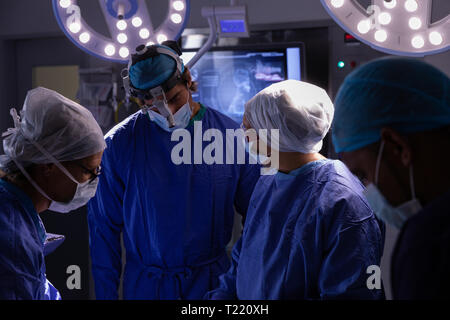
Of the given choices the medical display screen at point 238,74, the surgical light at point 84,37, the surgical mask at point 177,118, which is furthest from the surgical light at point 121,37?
the medical display screen at point 238,74

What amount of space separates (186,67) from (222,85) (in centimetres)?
125

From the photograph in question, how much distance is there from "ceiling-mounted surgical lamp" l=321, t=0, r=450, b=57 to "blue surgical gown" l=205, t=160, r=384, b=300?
395 mm

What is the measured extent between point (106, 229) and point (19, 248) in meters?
0.75

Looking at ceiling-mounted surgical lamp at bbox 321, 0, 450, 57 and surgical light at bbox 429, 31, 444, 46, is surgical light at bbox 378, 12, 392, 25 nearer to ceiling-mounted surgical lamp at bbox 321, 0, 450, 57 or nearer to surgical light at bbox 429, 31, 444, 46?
ceiling-mounted surgical lamp at bbox 321, 0, 450, 57

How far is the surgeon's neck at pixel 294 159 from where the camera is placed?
58.0 inches

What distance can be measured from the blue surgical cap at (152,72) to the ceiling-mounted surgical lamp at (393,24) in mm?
687

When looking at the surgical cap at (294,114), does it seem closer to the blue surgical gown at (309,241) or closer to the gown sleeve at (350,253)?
the blue surgical gown at (309,241)

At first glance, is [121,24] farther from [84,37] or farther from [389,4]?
[389,4]

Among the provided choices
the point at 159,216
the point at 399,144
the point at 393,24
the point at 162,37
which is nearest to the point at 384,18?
the point at 393,24

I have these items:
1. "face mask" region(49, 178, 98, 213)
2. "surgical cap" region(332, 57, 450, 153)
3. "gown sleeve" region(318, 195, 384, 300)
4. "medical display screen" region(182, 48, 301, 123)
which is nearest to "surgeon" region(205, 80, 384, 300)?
"gown sleeve" region(318, 195, 384, 300)

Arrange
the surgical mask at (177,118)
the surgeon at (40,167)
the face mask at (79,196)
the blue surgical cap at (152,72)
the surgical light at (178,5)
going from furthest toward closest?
the surgical mask at (177,118)
the blue surgical cap at (152,72)
the surgical light at (178,5)
the face mask at (79,196)
the surgeon at (40,167)

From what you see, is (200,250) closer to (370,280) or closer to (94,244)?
(94,244)

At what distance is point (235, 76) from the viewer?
2.97m

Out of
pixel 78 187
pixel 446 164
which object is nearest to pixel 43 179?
pixel 78 187
